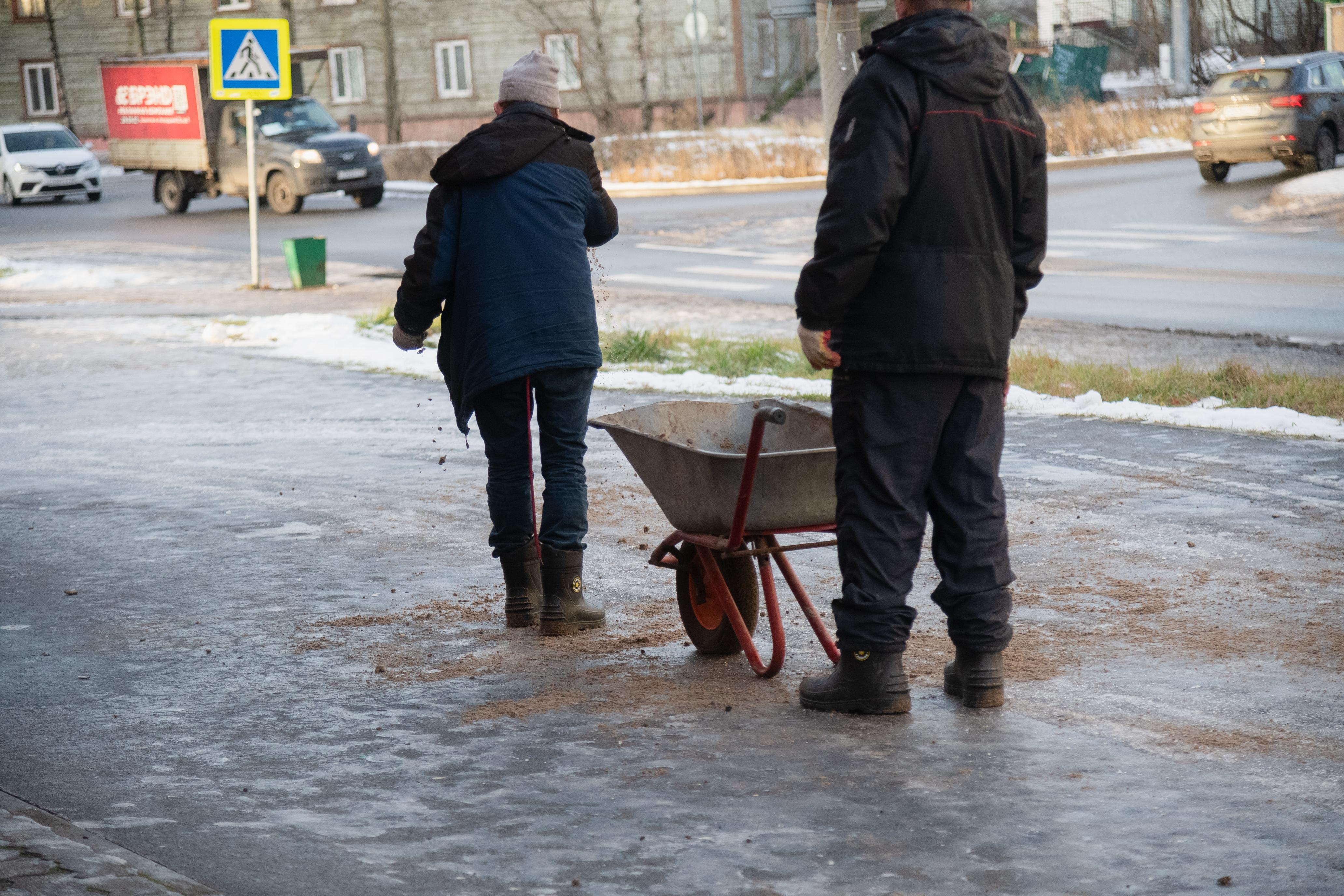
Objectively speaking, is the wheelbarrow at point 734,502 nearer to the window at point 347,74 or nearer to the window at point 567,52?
the window at point 567,52

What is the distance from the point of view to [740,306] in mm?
16516

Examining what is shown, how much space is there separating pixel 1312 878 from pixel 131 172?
5075 cm

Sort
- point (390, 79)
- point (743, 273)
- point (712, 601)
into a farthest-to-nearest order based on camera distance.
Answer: point (390, 79), point (743, 273), point (712, 601)

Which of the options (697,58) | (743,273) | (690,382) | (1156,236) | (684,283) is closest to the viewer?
(690,382)

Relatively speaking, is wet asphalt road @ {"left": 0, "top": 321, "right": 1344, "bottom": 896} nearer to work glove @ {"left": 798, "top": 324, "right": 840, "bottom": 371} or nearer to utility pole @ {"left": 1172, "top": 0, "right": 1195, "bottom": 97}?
work glove @ {"left": 798, "top": 324, "right": 840, "bottom": 371}

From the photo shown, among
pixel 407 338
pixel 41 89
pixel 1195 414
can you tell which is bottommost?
pixel 1195 414

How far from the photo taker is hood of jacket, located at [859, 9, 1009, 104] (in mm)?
4555

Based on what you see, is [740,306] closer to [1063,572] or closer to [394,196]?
[1063,572]

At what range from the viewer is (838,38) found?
39.9 feet

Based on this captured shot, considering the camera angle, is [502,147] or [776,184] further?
[776,184]

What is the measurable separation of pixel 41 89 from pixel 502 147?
60821 millimetres

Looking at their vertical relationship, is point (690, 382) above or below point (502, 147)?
below

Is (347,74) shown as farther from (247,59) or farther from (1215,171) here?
(247,59)

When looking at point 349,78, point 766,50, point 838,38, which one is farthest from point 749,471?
point 349,78
